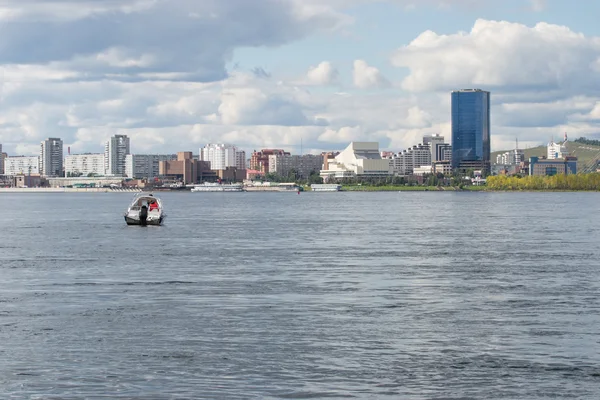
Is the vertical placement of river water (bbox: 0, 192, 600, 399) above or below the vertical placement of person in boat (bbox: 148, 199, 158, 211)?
below

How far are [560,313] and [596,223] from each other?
76.3 meters

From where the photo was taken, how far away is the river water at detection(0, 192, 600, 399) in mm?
24719

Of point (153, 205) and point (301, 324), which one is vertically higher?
point (153, 205)

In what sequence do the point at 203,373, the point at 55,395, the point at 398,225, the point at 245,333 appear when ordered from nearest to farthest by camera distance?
the point at 55,395 → the point at 203,373 → the point at 245,333 → the point at 398,225

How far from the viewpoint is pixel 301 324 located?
33125 mm

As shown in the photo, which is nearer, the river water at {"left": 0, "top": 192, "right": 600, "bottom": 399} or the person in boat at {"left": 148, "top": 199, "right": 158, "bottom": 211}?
the river water at {"left": 0, "top": 192, "right": 600, "bottom": 399}

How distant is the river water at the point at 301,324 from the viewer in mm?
24719

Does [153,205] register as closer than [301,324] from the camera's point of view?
No

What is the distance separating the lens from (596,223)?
108m

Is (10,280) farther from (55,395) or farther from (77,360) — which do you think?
(55,395)

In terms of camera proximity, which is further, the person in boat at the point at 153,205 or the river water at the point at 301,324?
the person in boat at the point at 153,205

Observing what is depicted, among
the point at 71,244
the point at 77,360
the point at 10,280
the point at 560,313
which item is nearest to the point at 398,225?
the point at 71,244

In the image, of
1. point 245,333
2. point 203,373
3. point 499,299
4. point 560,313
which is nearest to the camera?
point 203,373

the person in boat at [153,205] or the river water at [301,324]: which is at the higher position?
the person in boat at [153,205]
